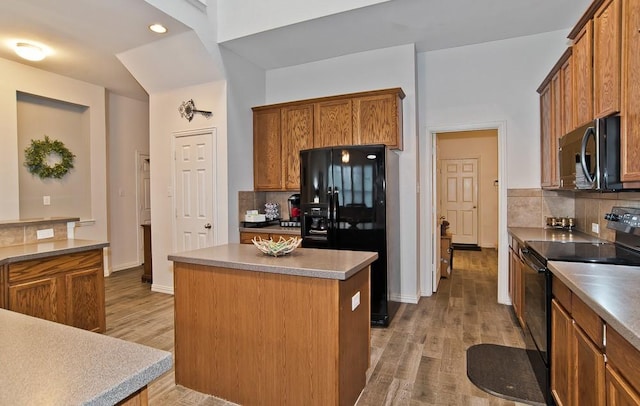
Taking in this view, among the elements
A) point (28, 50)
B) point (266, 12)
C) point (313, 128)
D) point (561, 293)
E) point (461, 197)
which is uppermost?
point (266, 12)

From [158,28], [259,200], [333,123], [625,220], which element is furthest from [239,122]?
[625,220]

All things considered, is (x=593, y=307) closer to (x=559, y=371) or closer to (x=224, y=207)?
(x=559, y=371)

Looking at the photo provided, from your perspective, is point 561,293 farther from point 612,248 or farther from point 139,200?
point 139,200

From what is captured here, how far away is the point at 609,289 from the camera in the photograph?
4.82ft

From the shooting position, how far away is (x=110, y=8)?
3.17 m

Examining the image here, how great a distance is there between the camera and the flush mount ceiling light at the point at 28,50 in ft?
12.7

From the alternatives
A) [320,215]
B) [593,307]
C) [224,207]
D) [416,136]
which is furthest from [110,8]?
[593,307]

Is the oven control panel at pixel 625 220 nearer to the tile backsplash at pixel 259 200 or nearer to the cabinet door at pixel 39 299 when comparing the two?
the tile backsplash at pixel 259 200

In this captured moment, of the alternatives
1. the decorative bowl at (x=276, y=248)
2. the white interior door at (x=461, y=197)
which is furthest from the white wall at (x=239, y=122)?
the white interior door at (x=461, y=197)

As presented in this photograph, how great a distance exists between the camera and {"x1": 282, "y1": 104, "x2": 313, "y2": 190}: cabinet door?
4.40 metres

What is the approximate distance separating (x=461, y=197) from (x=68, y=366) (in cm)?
833

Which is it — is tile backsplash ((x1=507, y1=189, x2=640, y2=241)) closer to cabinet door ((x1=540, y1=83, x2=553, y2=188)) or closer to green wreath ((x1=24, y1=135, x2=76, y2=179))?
cabinet door ((x1=540, y1=83, x2=553, y2=188))

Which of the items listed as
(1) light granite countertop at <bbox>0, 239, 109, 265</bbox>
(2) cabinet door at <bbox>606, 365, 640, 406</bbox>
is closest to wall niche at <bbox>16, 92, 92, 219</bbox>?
(1) light granite countertop at <bbox>0, 239, 109, 265</bbox>

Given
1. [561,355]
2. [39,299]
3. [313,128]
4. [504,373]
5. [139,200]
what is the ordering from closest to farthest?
1. [561,355]
2. [504,373]
3. [39,299]
4. [313,128]
5. [139,200]
